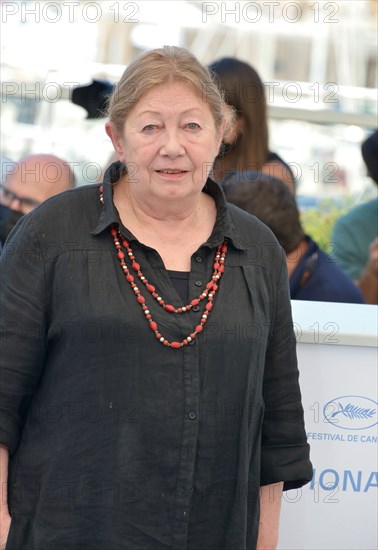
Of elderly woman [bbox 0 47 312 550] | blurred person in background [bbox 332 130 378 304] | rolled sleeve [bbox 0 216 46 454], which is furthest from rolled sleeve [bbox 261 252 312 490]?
blurred person in background [bbox 332 130 378 304]

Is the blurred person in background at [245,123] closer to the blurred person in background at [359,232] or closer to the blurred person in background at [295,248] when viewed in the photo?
the blurred person in background at [359,232]

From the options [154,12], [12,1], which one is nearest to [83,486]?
[12,1]

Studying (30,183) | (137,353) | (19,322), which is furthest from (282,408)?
(30,183)

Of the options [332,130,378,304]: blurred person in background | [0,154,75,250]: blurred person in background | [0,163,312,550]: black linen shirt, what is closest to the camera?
[0,163,312,550]: black linen shirt

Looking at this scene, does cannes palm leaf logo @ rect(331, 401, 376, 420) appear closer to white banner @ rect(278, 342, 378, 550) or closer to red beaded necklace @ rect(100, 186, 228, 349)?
white banner @ rect(278, 342, 378, 550)

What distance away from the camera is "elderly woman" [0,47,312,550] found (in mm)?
2146

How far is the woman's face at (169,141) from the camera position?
7.18ft

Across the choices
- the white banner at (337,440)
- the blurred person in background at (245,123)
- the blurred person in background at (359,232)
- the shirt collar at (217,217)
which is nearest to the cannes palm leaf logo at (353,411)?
the white banner at (337,440)

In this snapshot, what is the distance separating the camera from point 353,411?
2838 mm

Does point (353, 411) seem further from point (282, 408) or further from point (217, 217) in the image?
point (217, 217)

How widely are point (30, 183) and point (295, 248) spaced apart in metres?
1.16

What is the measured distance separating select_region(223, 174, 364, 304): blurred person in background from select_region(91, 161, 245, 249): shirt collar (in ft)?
3.31

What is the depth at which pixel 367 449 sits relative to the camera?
9.35 ft

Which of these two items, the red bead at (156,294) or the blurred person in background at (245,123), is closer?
the red bead at (156,294)
